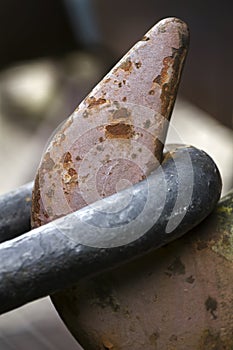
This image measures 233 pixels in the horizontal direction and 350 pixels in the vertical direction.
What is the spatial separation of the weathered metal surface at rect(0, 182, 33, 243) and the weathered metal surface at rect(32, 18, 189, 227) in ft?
0.20

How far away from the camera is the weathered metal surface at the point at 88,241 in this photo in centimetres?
48

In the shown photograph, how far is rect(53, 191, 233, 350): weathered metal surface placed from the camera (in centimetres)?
55

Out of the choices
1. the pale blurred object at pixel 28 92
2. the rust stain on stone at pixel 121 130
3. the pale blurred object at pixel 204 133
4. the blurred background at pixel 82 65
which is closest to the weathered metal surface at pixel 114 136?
the rust stain on stone at pixel 121 130

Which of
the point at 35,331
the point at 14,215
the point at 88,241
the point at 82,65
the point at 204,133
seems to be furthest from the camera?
the point at 82,65

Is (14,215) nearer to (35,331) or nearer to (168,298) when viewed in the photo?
(168,298)

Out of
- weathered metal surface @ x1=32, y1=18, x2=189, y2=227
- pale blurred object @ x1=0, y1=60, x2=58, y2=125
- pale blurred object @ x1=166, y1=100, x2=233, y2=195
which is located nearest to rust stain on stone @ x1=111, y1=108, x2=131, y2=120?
weathered metal surface @ x1=32, y1=18, x2=189, y2=227

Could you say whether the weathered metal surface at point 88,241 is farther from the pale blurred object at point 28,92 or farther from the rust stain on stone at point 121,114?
the pale blurred object at point 28,92

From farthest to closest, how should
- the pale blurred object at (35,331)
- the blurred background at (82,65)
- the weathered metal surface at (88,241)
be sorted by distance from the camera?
the blurred background at (82,65), the pale blurred object at (35,331), the weathered metal surface at (88,241)

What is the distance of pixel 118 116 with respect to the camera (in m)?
0.55

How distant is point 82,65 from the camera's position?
2.64 meters

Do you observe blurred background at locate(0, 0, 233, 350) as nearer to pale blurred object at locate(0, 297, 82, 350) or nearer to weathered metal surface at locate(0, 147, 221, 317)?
pale blurred object at locate(0, 297, 82, 350)

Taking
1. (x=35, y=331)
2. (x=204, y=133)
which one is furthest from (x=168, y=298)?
(x=204, y=133)

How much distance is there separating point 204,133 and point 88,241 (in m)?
1.60

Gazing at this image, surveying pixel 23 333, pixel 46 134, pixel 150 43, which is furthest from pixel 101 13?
pixel 150 43
